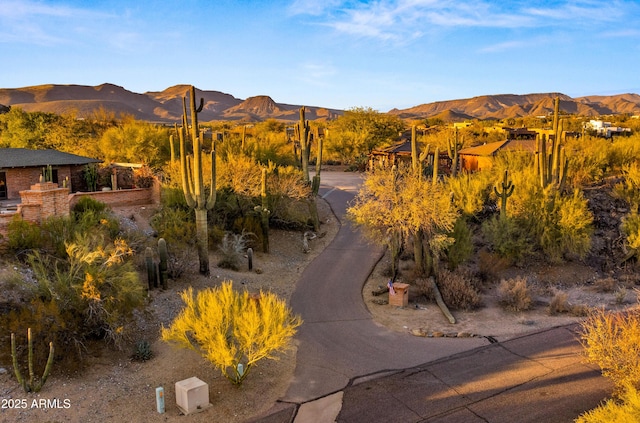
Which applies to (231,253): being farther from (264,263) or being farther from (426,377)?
(426,377)

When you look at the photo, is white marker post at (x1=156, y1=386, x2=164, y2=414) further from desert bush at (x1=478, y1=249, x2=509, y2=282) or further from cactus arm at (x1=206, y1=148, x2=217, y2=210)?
desert bush at (x1=478, y1=249, x2=509, y2=282)

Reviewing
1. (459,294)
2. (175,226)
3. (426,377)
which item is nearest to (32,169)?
(175,226)

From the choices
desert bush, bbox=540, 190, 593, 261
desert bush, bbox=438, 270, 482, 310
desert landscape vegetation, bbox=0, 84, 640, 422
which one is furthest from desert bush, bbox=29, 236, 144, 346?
desert bush, bbox=540, 190, 593, 261

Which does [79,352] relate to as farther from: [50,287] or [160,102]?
[160,102]

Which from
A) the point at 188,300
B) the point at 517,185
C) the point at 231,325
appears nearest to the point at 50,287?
the point at 188,300

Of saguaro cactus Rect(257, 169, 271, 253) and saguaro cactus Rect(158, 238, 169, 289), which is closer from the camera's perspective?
saguaro cactus Rect(158, 238, 169, 289)

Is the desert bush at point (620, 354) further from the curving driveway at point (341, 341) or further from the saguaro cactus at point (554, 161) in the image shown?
the saguaro cactus at point (554, 161)

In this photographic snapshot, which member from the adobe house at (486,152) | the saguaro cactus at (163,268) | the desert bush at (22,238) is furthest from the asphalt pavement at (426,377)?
the adobe house at (486,152)
